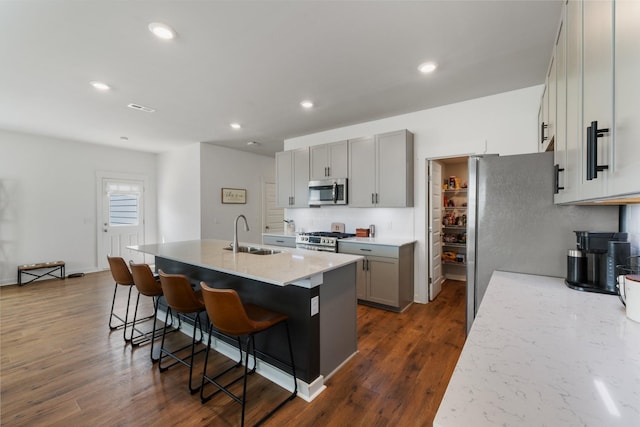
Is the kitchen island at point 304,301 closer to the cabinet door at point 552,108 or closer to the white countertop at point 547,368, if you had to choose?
the white countertop at point 547,368

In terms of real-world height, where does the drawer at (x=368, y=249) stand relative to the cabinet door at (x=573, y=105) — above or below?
below

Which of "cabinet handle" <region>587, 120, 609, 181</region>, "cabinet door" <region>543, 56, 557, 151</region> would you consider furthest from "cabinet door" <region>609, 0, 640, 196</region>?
"cabinet door" <region>543, 56, 557, 151</region>

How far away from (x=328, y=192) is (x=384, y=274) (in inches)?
61.4

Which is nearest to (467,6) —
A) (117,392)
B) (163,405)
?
(163,405)

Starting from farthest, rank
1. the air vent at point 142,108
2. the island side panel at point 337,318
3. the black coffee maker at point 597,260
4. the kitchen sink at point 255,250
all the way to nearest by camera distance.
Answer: the air vent at point 142,108
the kitchen sink at point 255,250
the island side panel at point 337,318
the black coffee maker at point 597,260

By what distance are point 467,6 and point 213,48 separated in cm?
195

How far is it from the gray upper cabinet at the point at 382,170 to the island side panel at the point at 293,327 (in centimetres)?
224

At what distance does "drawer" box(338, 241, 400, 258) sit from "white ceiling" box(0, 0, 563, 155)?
1.86m

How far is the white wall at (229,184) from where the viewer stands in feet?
19.0

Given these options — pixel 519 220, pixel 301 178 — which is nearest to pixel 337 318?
pixel 519 220

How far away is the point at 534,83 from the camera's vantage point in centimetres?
299

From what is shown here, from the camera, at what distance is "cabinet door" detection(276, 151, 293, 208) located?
505 cm

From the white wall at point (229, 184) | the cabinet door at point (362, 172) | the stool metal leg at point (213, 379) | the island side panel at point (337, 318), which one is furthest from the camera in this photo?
the white wall at point (229, 184)

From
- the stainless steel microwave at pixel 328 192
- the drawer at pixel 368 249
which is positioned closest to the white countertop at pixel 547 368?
the drawer at pixel 368 249
